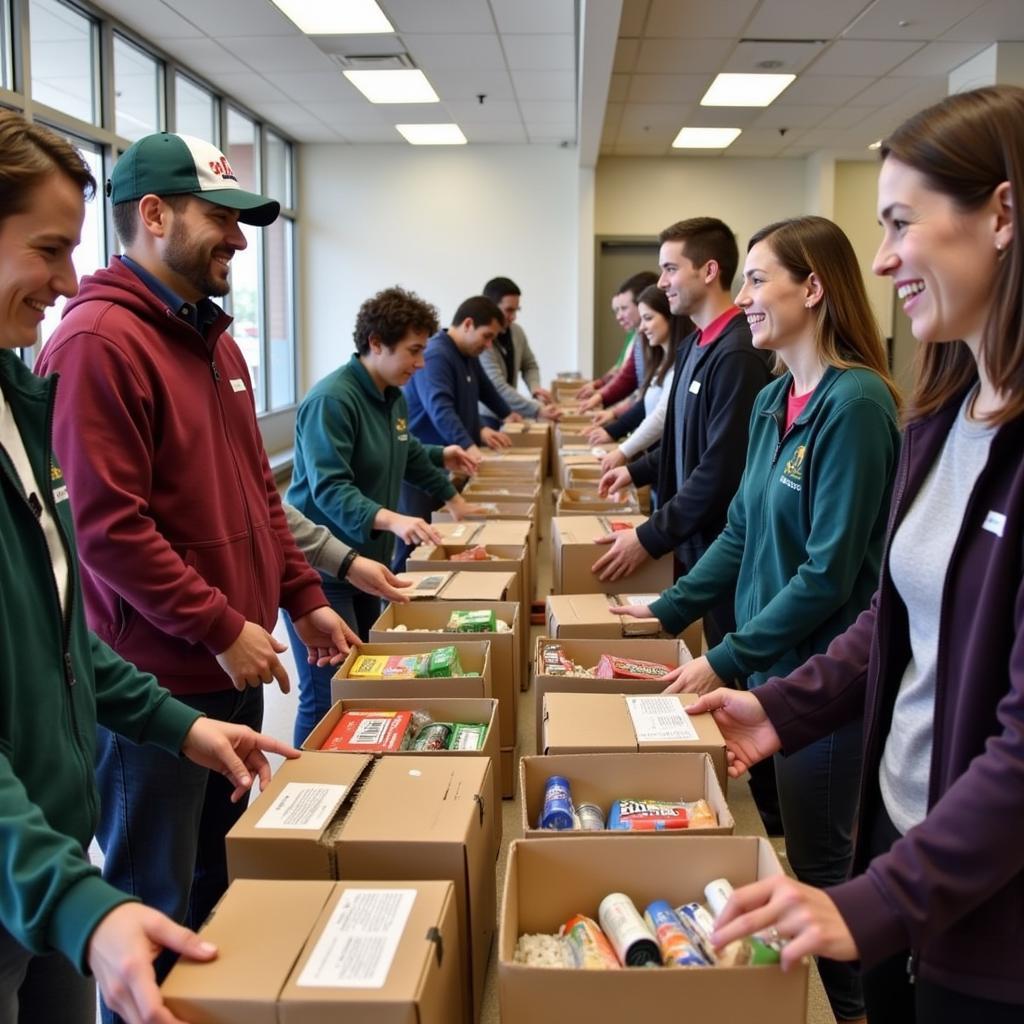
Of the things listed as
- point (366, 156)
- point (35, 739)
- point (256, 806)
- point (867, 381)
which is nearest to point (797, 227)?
point (867, 381)

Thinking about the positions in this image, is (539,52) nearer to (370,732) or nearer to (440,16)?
(440,16)

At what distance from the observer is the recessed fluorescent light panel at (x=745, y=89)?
24.3 feet

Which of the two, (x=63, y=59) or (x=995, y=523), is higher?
(x=63, y=59)

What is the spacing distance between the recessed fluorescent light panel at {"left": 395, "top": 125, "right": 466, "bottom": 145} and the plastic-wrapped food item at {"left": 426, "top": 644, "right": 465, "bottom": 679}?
8.55 meters

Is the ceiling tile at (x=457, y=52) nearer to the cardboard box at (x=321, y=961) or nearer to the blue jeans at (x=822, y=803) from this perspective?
the blue jeans at (x=822, y=803)

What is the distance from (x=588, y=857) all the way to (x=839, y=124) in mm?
9424

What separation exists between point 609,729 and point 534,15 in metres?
5.57

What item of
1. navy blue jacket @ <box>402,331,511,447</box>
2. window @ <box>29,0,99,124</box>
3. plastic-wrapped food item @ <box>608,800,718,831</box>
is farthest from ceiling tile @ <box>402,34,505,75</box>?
plastic-wrapped food item @ <box>608,800,718,831</box>

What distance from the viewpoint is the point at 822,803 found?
1.78 metres

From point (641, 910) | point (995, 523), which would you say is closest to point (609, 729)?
point (641, 910)

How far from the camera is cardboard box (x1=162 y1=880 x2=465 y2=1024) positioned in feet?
2.92

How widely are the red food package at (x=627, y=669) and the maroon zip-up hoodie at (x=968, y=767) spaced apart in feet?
2.38

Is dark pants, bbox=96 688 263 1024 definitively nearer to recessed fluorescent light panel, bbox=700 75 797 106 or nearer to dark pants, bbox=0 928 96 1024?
dark pants, bbox=0 928 96 1024

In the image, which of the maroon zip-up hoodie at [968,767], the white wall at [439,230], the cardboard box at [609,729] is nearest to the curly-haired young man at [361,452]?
the cardboard box at [609,729]
